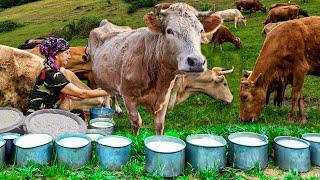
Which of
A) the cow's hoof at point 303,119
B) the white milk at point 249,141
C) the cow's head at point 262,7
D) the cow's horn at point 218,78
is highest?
the white milk at point 249,141

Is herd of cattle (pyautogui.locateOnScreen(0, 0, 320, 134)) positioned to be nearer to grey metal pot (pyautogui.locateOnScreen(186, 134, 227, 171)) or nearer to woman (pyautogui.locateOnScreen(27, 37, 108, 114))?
woman (pyautogui.locateOnScreen(27, 37, 108, 114))

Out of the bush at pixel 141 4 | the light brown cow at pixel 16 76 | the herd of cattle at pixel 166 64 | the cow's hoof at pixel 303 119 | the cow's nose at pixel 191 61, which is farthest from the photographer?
the bush at pixel 141 4

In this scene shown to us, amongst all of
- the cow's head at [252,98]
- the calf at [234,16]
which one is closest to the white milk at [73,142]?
the cow's head at [252,98]

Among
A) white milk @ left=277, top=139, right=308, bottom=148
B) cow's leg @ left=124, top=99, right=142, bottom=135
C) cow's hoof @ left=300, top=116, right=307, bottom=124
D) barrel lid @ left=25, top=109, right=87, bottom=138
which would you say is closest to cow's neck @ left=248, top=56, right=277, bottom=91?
cow's hoof @ left=300, top=116, right=307, bottom=124

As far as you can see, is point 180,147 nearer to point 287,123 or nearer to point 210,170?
point 210,170

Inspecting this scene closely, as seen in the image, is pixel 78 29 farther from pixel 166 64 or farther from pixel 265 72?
pixel 166 64

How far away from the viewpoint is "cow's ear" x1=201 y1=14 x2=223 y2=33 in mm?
8273

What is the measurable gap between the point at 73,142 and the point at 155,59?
3.18m

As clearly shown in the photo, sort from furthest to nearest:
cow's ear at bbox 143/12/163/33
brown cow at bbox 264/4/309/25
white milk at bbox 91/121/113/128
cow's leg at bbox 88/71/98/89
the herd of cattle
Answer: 1. brown cow at bbox 264/4/309/25
2. cow's leg at bbox 88/71/98/89
3. white milk at bbox 91/121/113/128
4. cow's ear at bbox 143/12/163/33
5. the herd of cattle

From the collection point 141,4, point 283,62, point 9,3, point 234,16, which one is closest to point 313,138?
point 283,62

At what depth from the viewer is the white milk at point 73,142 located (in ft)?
17.5

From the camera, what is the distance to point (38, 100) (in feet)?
27.1

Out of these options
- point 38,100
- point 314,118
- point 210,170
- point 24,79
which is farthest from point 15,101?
point 314,118

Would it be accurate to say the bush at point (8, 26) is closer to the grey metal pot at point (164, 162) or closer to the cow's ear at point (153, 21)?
the cow's ear at point (153, 21)
